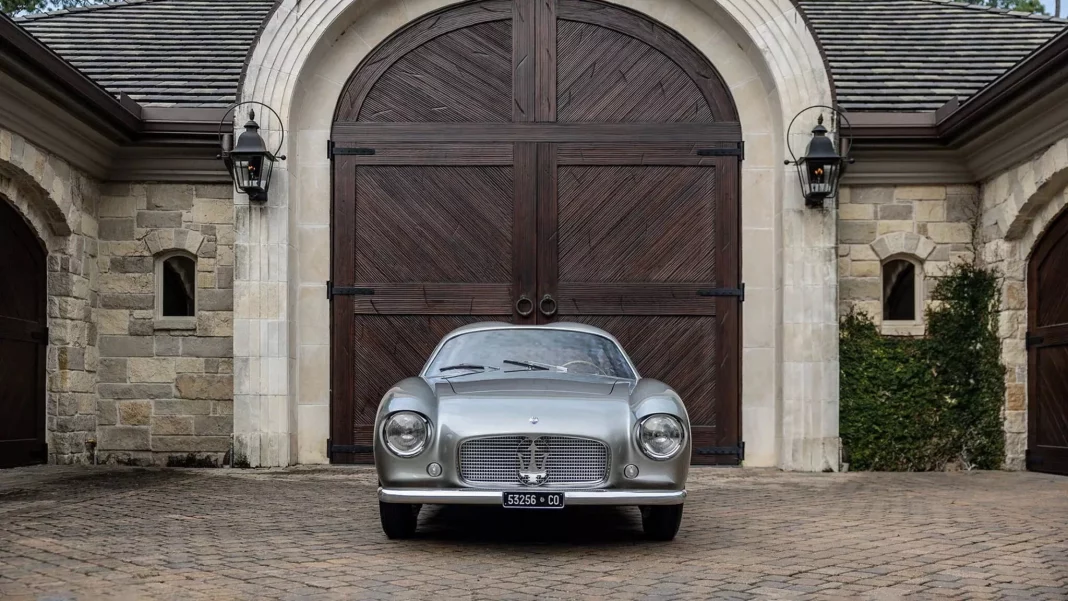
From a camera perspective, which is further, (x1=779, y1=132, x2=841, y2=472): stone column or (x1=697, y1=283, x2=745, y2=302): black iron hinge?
(x1=697, y1=283, x2=745, y2=302): black iron hinge

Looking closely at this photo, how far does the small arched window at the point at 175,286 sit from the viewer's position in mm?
11969

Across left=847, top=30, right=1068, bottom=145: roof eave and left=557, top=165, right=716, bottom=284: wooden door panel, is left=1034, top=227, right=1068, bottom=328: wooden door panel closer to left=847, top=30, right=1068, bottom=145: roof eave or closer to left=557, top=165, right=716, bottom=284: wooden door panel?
left=847, top=30, right=1068, bottom=145: roof eave

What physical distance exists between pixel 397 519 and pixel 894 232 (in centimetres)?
733

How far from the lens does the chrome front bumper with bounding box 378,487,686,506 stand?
5.92 meters

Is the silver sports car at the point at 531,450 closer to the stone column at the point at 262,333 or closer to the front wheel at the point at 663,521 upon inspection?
the front wheel at the point at 663,521

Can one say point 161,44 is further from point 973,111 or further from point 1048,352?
point 1048,352

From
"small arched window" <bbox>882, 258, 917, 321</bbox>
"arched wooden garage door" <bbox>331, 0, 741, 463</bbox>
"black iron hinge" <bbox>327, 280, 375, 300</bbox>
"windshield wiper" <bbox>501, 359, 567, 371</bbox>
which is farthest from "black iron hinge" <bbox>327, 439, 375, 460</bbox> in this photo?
"small arched window" <bbox>882, 258, 917, 321</bbox>

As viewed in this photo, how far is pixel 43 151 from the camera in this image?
10.5m

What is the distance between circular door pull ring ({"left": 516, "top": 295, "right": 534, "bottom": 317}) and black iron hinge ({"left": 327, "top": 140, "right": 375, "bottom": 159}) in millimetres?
2199

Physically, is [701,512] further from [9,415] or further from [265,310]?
[9,415]

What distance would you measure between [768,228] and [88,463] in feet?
24.3

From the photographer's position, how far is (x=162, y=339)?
1180 centimetres

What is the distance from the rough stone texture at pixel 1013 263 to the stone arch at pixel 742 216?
1714mm

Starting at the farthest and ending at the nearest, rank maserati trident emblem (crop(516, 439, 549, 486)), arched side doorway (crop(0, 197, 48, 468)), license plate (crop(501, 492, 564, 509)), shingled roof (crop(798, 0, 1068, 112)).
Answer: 1. shingled roof (crop(798, 0, 1068, 112))
2. arched side doorway (crop(0, 197, 48, 468))
3. maserati trident emblem (crop(516, 439, 549, 486))
4. license plate (crop(501, 492, 564, 509))
